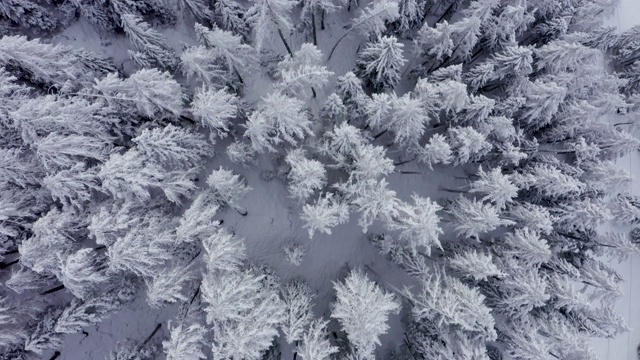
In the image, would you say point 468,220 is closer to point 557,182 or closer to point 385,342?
point 557,182

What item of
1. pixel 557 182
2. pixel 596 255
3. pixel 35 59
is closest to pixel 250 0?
pixel 35 59

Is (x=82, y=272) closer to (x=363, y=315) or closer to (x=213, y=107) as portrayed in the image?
(x=213, y=107)

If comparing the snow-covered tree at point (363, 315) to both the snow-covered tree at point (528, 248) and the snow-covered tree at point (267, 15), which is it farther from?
the snow-covered tree at point (267, 15)

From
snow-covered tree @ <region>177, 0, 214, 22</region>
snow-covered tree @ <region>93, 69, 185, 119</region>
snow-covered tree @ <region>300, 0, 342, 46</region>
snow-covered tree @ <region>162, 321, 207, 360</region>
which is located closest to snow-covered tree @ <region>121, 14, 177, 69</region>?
snow-covered tree @ <region>93, 69, 185, 119</region>

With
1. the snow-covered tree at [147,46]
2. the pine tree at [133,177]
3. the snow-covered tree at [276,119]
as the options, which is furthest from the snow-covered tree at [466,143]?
the snow-covered tree at [147,46]

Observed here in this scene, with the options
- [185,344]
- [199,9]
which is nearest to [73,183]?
[185,344]
